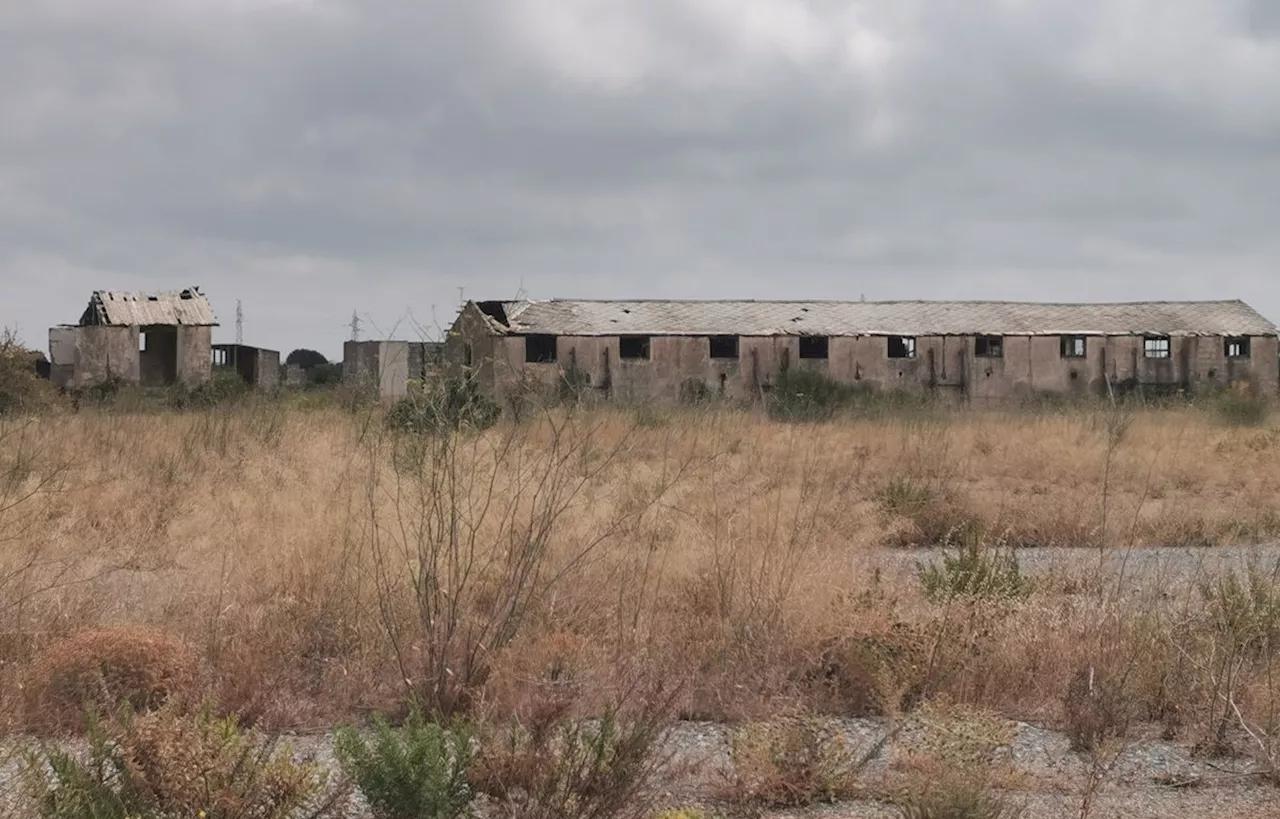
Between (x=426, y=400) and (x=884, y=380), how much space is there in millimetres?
33309

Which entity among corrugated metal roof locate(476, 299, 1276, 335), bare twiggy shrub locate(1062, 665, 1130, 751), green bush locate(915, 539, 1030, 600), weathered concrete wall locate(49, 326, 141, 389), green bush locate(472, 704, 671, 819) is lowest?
bare twiggy shrub locate(1062, 665, 1130, 751)

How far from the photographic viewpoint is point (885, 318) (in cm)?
3803

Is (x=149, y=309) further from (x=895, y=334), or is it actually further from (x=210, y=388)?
(x=895, y=334)

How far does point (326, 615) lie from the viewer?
520cm

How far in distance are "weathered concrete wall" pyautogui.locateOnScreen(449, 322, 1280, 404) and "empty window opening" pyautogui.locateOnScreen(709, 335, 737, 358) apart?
27.1 inches

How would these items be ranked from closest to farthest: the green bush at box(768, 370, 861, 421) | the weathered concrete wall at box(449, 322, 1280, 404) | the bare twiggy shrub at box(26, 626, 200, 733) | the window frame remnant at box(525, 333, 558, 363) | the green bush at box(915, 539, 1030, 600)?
the bare twiggy shrub at box(26, 626, 200, 733) → the green bush at box(915, 539, 1030, 600) → the green bush at box(768, 370, 861, 421) → the weathered concrete wall at box(449, 322, 1280, 404) → the window frame remnant at box(525, 333, 558, 363)

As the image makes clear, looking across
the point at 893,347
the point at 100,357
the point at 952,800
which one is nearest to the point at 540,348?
the point at 893,347

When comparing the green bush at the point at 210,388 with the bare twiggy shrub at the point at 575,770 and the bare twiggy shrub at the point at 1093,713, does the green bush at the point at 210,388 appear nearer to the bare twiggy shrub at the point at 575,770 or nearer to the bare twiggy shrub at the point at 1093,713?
the bare twiggy shrub at the point at 575,770

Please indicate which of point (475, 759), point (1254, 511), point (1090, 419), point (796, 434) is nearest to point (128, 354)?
point (796, 434)

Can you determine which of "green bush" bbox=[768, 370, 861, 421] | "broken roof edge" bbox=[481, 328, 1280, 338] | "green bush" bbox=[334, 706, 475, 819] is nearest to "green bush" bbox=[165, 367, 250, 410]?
"broken roof edge" bbox=[481, 328, 1280, 338]

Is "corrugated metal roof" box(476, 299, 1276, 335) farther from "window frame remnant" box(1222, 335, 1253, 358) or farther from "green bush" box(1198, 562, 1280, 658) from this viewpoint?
"green bush" box(1198, 562, 1280, 658)

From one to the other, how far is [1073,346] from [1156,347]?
3073 mm

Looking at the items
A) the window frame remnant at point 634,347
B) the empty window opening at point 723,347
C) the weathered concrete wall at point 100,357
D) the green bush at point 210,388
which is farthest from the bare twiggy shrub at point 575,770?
the weathered concrete wall at point 100,357

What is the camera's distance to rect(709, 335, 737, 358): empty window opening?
37.1 m
